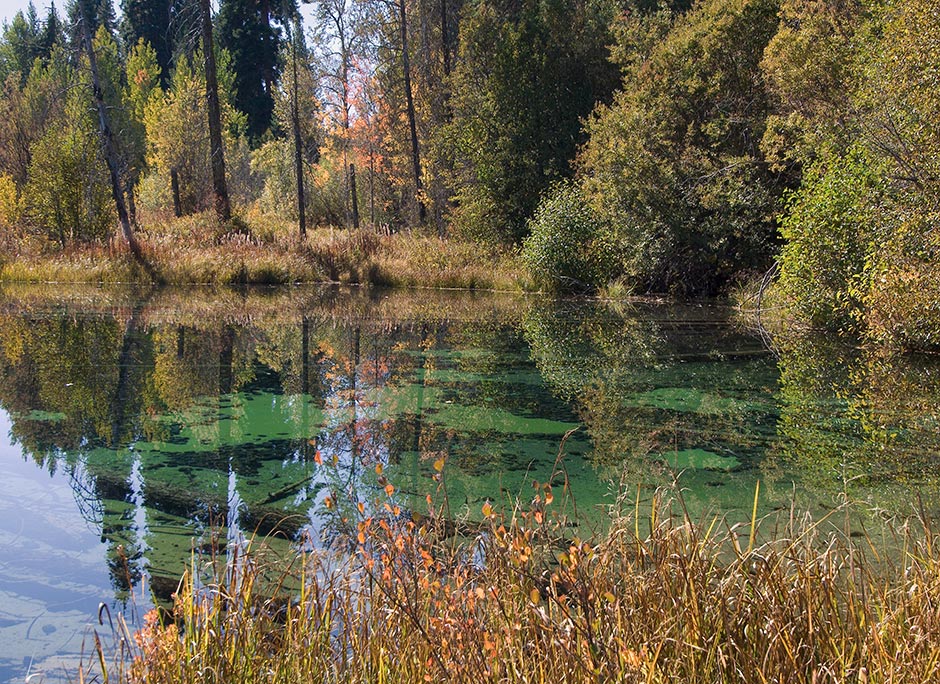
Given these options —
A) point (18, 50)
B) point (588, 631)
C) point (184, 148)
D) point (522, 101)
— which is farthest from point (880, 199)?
point (18, 50)

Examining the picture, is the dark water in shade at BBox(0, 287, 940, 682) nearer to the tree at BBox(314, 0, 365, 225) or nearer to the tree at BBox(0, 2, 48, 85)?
the tree at BBox(314, 0, 365, 225)

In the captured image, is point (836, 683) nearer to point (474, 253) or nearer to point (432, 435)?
point (432, 435)

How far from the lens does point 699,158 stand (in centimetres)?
1686

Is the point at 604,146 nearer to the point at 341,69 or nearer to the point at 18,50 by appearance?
the point at 341,69

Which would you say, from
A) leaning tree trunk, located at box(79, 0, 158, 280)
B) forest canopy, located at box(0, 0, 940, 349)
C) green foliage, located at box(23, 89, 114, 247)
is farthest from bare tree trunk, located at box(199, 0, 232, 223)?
green foliage, located at box(23, 89, 114, 247)

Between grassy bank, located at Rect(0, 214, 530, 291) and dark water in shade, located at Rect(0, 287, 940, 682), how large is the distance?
7.06 m

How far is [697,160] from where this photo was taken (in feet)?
55.3

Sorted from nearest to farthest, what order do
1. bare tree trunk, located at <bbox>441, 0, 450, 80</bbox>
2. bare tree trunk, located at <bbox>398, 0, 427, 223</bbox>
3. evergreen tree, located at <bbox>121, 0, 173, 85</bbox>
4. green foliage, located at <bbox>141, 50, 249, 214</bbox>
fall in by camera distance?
bare tree trunk, located at <bbox>398, 0, 427, 223</bbox>, bare tree trunk, located at <bbox>441, 0, 450, 80</bbox>, green foliage, located at <bbox>141, 50, 249, 214</bbox>, evergreen tree, located at <bbox>121, 0, 173, 85</bbox>

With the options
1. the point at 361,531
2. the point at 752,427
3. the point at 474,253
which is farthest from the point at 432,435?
the point at 474,253

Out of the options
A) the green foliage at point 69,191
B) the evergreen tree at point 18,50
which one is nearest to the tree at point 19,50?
the evergreen tree at point 18,50

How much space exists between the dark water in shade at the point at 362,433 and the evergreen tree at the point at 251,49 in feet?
120

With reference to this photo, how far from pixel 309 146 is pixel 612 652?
127 ft

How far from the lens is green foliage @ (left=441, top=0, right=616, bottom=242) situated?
21.8 meters

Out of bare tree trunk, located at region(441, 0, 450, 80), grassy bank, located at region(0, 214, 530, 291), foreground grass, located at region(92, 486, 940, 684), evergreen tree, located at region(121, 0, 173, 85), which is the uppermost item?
evergreen tree, located at region(121, 0, 173, 85)
